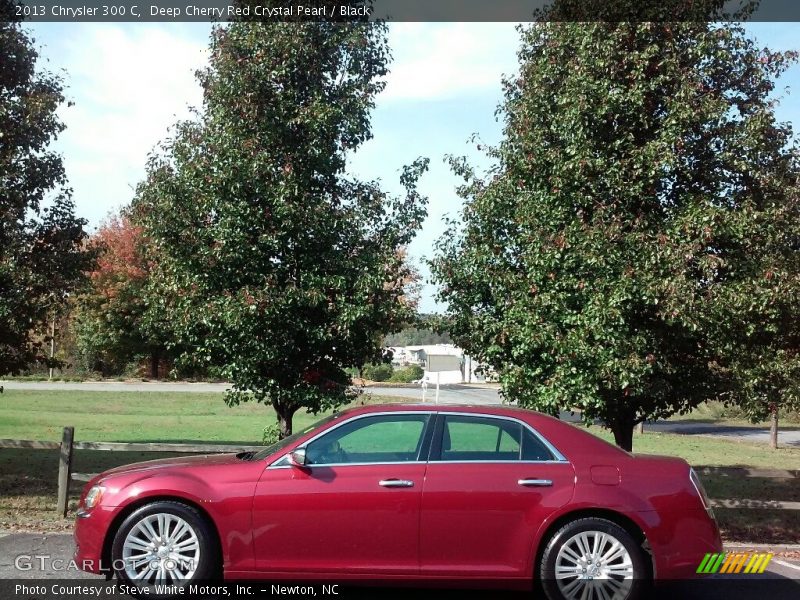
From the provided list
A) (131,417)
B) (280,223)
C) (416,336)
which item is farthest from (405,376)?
(416,336)

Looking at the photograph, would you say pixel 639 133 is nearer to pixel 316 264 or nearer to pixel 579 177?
pixel 579 177

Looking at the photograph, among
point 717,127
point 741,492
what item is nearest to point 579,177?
point 717,127

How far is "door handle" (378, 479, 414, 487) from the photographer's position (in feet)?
18.9

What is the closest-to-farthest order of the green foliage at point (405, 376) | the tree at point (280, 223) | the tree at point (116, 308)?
the tree at point (280, 223) < the tree at point (116, 308) < the green foliage at point (405, 376)

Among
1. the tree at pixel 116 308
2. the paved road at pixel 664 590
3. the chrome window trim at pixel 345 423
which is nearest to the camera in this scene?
the chrome window trim at pixel 345 423

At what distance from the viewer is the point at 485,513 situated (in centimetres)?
570

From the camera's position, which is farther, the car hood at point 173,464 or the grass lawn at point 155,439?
the grass lawn at point 155,439

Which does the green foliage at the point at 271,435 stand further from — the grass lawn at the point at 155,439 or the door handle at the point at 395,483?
the door handle at the point at 395,483

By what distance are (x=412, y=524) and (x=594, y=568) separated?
4.44 ft

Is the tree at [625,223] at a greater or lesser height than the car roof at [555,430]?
greater

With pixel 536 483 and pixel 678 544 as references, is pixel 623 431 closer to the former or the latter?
pixel 678 544

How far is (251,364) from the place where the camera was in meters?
9.74

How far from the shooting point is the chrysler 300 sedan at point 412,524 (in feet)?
18.7

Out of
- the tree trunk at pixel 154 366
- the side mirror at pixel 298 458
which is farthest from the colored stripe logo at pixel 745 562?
the tree trunk at pixel 154 366
